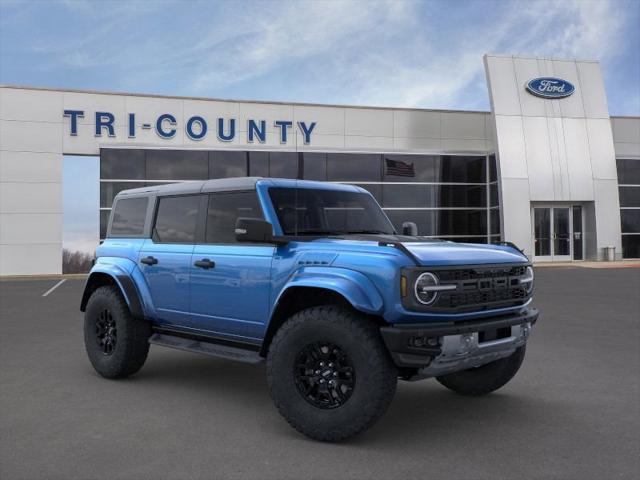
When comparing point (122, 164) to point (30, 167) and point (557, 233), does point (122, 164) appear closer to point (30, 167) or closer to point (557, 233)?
point (30, 167)

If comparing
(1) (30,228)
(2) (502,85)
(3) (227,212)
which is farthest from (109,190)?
(3) (227,212)

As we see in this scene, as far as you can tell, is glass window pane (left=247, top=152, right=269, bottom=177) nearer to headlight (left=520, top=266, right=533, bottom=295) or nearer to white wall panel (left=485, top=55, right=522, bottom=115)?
white wall panel (left=485, top=55, right=522, bottom=115)

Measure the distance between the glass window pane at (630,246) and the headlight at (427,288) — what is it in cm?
2743

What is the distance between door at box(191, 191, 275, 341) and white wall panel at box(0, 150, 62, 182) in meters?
20.8

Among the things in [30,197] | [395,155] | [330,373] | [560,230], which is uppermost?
[395,155]

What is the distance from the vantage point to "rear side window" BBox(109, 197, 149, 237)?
6156mm

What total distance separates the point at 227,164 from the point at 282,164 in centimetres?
238

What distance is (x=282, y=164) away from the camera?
2577cm

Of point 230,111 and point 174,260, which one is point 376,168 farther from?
point 174,260

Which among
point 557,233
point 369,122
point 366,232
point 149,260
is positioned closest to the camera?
point 366,232

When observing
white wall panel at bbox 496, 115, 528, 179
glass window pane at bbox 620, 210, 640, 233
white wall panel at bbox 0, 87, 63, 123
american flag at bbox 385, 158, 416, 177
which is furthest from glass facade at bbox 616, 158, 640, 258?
white wall panel at bbox 0, 87, 63, 123

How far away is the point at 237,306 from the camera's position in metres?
4.87

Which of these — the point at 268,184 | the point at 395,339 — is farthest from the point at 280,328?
the point at 268,184

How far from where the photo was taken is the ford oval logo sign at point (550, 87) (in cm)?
2653
